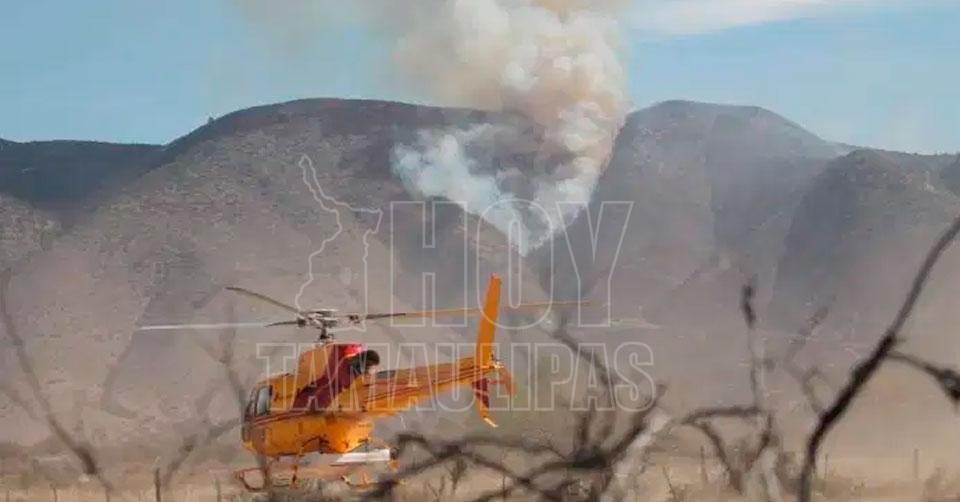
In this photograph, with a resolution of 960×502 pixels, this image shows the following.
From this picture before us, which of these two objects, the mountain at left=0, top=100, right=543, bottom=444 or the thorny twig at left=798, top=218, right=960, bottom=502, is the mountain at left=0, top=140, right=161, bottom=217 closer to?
the mountain at left=0, top=100, right=543, bottom=444

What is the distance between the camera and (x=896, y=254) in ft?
318

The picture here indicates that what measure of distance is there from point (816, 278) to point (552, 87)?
26.6 metres

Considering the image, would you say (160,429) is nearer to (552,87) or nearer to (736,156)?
(552,87)

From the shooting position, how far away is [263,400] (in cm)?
2902

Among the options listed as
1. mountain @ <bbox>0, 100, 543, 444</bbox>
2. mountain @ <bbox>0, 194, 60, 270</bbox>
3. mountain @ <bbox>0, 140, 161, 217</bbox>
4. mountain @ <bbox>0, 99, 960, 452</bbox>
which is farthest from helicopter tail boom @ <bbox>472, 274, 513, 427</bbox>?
mountain @ <bbox>0, 140, 161, 217</bbox>

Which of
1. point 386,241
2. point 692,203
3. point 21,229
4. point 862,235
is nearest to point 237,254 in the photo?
point 386,241

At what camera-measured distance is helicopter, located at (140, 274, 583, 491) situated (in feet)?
88.0

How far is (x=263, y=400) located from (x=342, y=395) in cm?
181

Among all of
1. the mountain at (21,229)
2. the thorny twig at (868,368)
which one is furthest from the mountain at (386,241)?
the thorny twig at (868,368)

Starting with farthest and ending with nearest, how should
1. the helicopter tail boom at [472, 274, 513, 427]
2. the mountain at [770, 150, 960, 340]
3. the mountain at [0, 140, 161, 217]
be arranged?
the mountain at [0, 140, 161, 217], the mountain at [770, 150, 960, 340], the helicopter tail boom at [472, 274, 513, 427]

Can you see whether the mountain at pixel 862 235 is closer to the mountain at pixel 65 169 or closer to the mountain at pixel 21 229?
the mountain at pixel 21 229

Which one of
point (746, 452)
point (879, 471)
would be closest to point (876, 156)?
point (879, 471)

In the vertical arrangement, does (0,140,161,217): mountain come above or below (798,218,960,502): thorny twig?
above

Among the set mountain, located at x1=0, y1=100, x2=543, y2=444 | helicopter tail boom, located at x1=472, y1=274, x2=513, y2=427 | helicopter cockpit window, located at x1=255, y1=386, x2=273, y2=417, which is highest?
mountain, located at x1=0, y1=100, x2=543, y2=444
